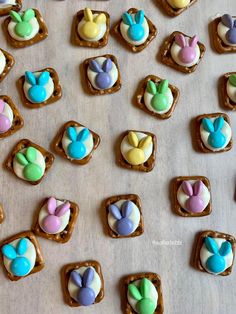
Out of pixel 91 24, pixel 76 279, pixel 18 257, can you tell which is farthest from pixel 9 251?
pixel 91 24

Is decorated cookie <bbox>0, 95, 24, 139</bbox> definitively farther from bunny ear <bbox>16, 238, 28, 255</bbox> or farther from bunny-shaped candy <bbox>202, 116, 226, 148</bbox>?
bunny-shaped candy <bbox>202, 116, 226, 148</bbox>

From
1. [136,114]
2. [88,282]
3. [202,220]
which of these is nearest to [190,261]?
[202,220]

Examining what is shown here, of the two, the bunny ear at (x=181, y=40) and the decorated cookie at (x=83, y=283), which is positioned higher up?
the bunny ear at (x=181, y=40)

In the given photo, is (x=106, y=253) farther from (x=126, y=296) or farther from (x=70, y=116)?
(x=70, y=116)

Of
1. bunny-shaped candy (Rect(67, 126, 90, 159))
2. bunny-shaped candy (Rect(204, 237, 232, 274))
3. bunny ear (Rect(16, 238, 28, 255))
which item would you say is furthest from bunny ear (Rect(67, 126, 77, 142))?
bunny-shaped candy (Rect(204, 237, 232, 274))

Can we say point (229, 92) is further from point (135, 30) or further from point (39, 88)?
point (39, 88)

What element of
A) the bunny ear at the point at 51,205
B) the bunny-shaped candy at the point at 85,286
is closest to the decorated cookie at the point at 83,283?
the bunny-shaped candy at the point at 85,286

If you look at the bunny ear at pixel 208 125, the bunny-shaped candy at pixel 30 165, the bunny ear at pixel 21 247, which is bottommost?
the bunny ear at pixel 21 247

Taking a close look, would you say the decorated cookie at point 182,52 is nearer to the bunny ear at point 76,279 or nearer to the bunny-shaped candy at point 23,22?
the bunny-shaped candy at point 23,22
